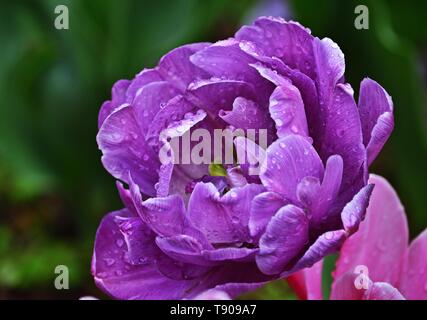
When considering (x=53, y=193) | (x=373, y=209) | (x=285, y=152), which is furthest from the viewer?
(x=53, y=193)

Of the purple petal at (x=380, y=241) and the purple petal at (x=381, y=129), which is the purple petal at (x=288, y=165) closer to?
the purple petal at (x=381, y=129)

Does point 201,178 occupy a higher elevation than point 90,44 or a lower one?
higher

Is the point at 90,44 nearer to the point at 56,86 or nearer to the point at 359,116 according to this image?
the point at 56,86

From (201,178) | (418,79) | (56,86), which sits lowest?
(56,86)

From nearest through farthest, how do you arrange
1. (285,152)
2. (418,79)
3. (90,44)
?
(285,152)
(418,79)
(90,44)


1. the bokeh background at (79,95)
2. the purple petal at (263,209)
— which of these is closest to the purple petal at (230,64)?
the purple petal at (263,209)

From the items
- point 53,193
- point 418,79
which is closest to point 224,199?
point 418,79

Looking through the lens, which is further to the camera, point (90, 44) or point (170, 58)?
point (90, 44)
